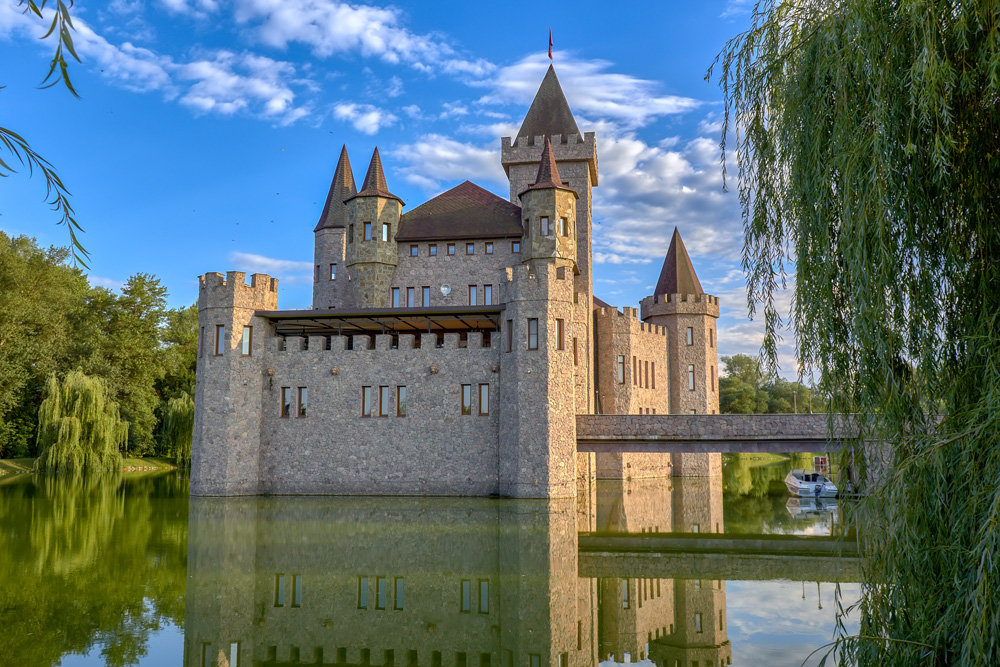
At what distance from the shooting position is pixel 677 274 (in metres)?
38.8

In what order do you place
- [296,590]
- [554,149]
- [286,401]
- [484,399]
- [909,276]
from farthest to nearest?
[554,149] → [286,401] → [484,399] → [296,590] → [909,276]

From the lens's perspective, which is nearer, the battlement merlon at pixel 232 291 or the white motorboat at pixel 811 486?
the battlement merlon at pixel 232 291

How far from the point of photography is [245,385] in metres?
25.4

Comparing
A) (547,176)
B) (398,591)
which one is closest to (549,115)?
(547,176)

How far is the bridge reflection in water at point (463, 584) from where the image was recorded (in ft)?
27.9

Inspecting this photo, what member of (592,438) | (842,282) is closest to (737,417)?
(592,438)

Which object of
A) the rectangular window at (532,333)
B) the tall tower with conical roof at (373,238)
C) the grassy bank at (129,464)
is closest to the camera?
the rectangular window at (532,333)

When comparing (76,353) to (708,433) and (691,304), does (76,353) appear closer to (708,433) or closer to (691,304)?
(691,304)

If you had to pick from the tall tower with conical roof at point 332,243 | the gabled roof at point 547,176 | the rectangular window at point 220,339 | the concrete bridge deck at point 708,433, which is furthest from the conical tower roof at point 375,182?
the concrete bridge deck at point 708,433

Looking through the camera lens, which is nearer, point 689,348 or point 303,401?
point 303,401

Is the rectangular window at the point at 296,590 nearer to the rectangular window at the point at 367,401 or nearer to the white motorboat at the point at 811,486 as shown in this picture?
the rectangular window at the point at 367,401

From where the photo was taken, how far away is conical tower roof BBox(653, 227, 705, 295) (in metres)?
38.8

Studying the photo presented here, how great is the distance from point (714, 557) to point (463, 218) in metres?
19.8

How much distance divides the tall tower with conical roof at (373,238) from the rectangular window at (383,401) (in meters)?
5.82
